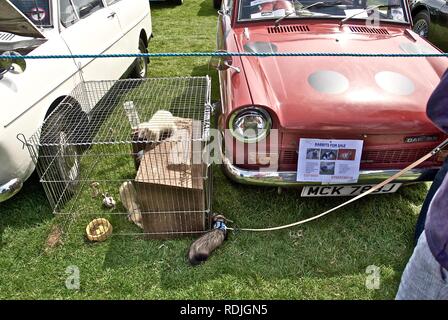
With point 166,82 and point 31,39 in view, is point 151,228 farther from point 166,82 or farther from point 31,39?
point 166,82

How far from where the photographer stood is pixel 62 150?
8.50 ft

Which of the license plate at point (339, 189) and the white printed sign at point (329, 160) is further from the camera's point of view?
the license plate at point (339, 189)

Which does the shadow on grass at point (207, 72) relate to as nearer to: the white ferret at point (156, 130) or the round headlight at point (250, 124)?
the white ferret at point (156, 130)

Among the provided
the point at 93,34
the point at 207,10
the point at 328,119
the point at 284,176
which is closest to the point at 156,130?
the point at 284,176

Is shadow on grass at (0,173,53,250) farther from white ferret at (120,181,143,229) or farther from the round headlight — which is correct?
the round headlight

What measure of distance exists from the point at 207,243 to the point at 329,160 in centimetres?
96

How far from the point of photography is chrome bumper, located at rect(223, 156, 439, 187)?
95.6 inches

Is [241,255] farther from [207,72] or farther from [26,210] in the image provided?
[207,72]

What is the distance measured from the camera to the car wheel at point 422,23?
5.64 m

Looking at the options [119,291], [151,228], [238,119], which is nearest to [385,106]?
[238,119]

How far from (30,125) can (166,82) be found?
2.12 m

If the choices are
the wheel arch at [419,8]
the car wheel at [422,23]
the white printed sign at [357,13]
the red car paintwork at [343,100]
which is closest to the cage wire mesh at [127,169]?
the red car paintwork at [343,100]

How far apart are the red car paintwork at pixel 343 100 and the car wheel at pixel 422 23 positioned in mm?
3463

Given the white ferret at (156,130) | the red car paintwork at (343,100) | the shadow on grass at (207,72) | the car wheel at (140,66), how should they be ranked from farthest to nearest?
the shadow on grass at (207,72) → the car wheel at (140,66) → the white ferret at (156,130) → the red car paintwork at (343,100)
